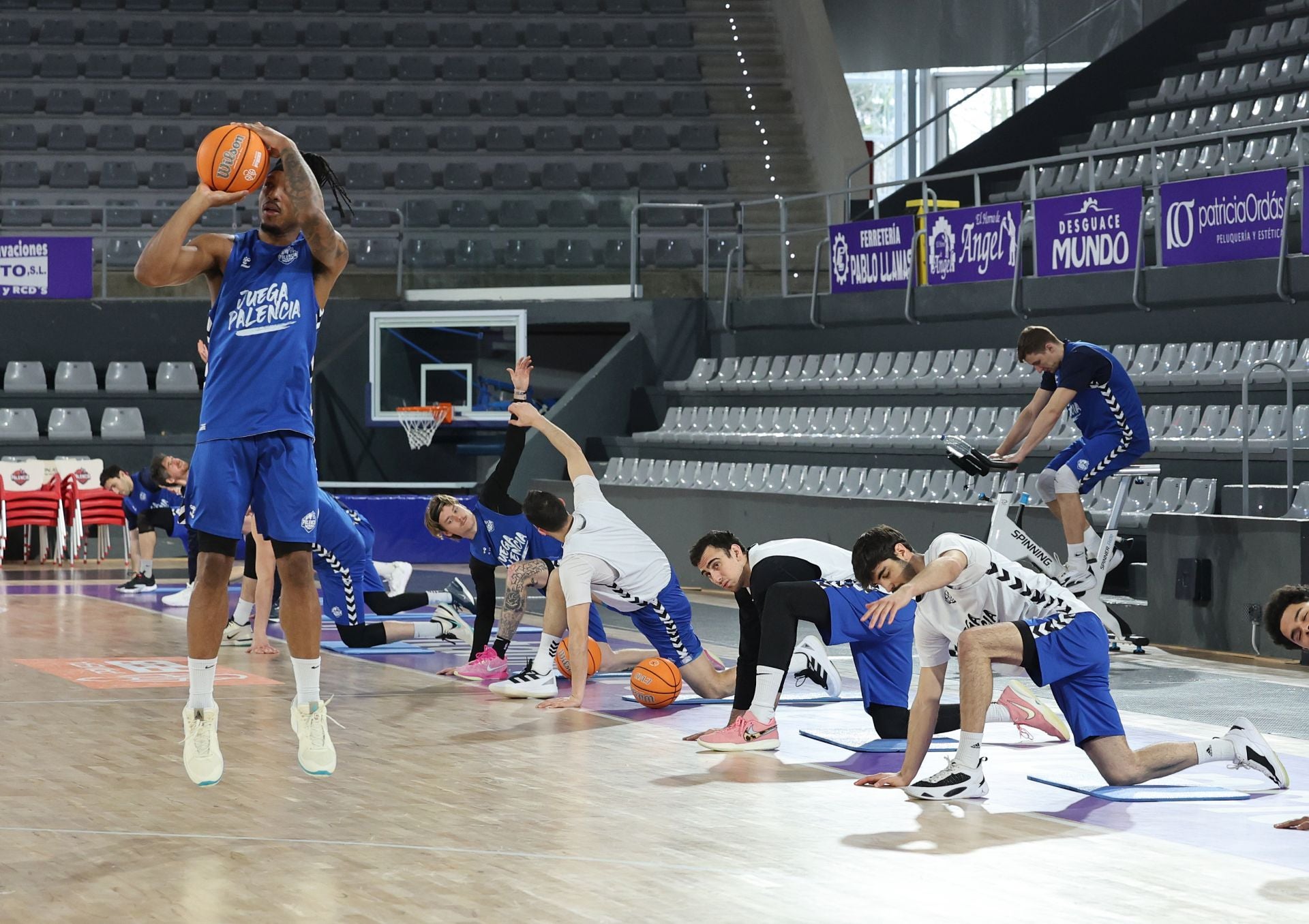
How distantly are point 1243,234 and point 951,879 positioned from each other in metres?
8.73

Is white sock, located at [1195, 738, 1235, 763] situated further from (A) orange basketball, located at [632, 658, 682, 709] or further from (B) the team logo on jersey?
(B) the team logo on jersey

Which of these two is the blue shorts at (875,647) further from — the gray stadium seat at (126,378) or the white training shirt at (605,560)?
the gray stadium seat at (126,378)

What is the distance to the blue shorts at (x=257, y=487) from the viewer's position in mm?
5277

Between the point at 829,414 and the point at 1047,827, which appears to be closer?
the point at 1047,827

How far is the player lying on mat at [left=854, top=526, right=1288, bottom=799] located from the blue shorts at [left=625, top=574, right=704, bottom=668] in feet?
6.77

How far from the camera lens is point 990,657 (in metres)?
5.77

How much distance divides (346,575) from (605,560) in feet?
9.29

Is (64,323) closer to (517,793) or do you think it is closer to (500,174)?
(500,174)

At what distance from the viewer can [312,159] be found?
584cm

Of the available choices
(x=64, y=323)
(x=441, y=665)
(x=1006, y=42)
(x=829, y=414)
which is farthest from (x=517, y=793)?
(x=1006, y=42)

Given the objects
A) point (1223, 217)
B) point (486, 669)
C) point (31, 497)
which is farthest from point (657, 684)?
point (31, 497)

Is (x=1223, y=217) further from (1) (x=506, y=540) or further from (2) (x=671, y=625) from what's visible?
(2) (x=671, y=625)

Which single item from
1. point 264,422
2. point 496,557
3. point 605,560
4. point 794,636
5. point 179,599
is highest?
point 264,422

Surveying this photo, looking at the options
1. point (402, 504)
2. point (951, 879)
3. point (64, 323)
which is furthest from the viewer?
point (64, 323)
